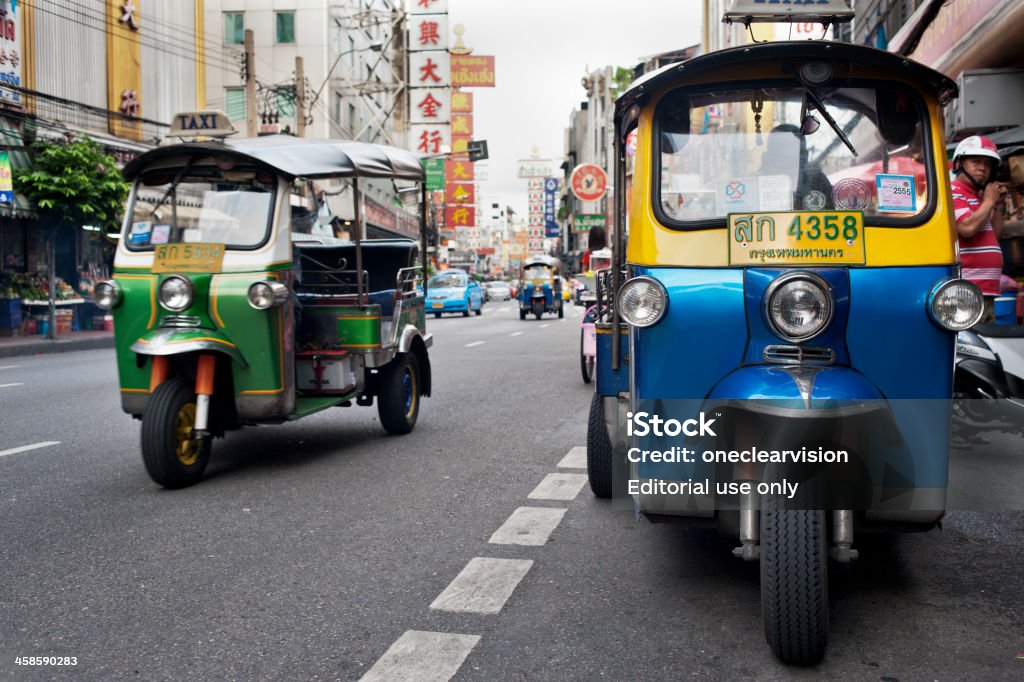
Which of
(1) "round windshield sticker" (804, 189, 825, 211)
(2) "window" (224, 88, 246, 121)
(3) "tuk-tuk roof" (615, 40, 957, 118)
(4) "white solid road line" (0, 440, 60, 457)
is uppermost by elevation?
(2) "window" (224, 88, 246, 121)

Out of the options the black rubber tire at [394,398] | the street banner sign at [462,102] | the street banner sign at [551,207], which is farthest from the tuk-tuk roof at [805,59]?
the street banner sign at [551,207]

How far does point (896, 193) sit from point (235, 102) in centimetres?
4074

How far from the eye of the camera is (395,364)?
319 inches

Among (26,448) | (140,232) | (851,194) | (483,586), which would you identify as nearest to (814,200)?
(851,194)

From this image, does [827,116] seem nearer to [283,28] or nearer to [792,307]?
[792,307]

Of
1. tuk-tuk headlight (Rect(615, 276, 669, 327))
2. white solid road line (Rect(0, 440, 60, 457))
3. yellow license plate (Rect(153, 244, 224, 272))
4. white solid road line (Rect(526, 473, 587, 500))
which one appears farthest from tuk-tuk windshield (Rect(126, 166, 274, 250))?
tuk-tuk headlight (Rect(615, 276, 669, 327))

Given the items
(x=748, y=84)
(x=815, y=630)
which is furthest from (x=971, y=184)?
(x=815, y=630)

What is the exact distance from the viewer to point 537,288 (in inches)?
1228

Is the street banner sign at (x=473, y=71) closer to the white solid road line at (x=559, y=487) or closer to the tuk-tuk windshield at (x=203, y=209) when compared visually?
the tuk-tuk windshield at (x=203, y=209)

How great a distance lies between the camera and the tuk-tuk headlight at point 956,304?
11.6 feet

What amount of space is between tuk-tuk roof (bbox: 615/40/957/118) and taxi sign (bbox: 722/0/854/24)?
1.00 meters

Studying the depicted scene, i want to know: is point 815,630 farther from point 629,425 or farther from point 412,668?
point 412,668

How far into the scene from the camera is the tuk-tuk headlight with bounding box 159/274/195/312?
20.4ft

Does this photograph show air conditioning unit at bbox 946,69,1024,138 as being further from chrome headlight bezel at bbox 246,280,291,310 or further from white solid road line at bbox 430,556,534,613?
white solid road line at bbox 430,556,534,613
